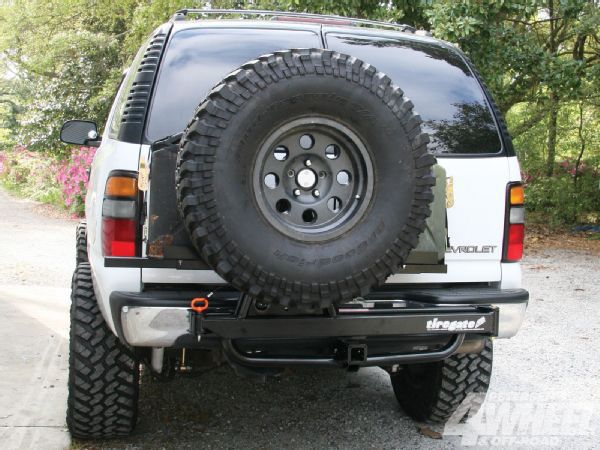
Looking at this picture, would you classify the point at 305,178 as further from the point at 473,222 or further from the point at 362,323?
the point at 473,222

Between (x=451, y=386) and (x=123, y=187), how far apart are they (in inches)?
77.8

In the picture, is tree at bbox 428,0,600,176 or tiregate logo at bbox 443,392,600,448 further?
tree at bbox 428,0,600,176

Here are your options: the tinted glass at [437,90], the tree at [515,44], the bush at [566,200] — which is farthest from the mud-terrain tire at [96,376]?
the bush at [566,200]

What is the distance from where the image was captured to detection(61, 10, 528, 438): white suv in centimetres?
263

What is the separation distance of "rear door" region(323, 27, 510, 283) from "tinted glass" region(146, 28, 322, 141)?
0.91 feet

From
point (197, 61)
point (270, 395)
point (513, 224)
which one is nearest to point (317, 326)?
point (513, 224)

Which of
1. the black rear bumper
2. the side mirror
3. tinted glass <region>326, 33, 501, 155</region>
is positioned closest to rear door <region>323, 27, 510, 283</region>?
tinted glass <region>326, 33, 501, 155</region>

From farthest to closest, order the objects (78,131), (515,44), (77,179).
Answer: (77,179) → (515,44) → (78,131)

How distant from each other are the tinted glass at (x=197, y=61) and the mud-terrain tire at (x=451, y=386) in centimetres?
177

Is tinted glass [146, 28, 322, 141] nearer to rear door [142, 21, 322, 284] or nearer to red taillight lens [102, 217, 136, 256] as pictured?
rear door [142, 21, 322, 284]

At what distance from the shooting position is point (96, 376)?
3361mm

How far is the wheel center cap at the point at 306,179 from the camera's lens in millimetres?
2770

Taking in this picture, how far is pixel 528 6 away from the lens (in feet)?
29.3

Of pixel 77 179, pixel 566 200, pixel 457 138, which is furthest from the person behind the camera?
pixel 77 179
